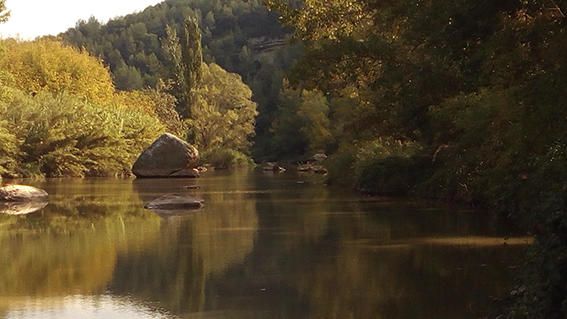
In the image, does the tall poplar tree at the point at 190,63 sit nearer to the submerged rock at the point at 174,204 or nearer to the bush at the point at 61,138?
the bush at the point at 61,138

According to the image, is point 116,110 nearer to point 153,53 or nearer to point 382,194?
point 382,194

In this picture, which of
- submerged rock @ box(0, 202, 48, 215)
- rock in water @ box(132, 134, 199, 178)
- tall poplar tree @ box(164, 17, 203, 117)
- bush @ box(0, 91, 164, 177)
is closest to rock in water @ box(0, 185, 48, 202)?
submerged rock @ box(0, 202, 48, 215)

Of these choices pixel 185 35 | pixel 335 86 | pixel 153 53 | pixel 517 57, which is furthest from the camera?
pixel 153 53

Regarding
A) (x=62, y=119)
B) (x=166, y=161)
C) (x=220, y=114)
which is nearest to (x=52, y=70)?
(x=62, y=119)

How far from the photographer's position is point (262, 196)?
1081 inches

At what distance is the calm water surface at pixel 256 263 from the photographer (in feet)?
30.1

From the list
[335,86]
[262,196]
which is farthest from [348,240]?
[262,196]

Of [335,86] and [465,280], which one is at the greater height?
[335,86]

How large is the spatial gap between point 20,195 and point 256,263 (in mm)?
15818

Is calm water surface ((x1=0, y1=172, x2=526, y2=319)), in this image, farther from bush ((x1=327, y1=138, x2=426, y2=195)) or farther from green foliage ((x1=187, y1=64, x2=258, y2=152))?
green foliage ((x1=187, y1=64, x2=258, y2=152))

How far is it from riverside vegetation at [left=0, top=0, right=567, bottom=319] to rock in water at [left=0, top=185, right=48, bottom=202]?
34.3 feet

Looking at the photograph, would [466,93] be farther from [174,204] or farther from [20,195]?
[20,195]

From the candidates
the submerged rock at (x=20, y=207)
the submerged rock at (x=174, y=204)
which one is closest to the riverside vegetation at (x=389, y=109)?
the submerged rock at (x=174, y=204)

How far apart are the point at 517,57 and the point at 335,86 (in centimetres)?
1360
